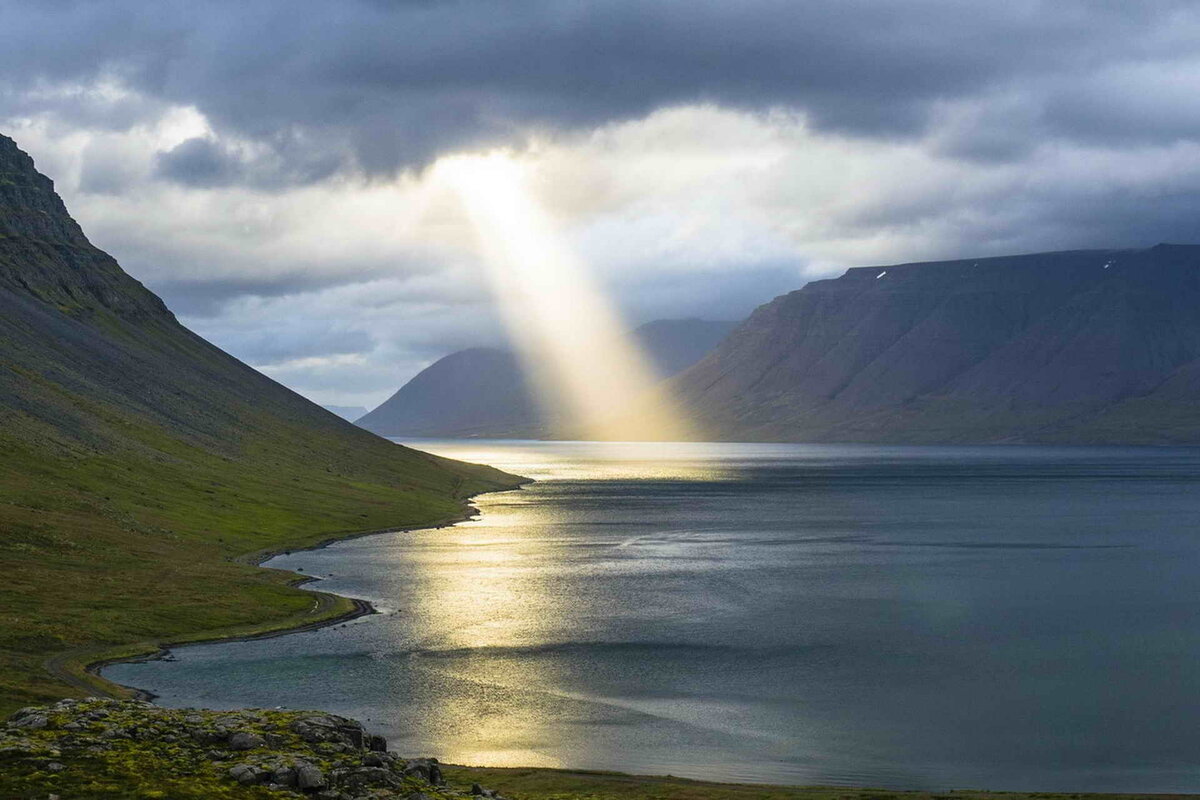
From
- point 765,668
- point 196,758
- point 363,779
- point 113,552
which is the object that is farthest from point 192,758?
point 113,552

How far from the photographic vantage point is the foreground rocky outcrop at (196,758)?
134 feet

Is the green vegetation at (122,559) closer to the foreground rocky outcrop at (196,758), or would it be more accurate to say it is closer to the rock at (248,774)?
the foreground rocky outcrop at (196,758)

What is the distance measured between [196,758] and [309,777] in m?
5.04

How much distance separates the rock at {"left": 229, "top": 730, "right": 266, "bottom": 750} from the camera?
45.6 metres

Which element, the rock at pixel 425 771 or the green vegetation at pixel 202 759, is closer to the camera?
the green vegetation at pixel 202 759

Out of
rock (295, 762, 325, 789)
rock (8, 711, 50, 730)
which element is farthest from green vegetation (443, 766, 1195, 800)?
rock (8, 711, 50, 730)

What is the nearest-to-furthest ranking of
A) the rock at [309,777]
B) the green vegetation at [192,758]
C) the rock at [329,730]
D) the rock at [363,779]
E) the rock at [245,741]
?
the green vegetation at [192,758] < the rock at [309,777] < the rock at [363,779] < the rock at [245,741] < the rock at [329,730]

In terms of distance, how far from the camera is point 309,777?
42312 mm

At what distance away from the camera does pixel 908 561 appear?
508 ft

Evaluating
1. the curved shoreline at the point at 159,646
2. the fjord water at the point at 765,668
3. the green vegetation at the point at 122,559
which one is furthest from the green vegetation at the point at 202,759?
the curved shoreline at the point at 159,646

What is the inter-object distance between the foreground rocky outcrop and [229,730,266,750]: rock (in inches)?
1.5

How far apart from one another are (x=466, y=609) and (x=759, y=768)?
2247 inches

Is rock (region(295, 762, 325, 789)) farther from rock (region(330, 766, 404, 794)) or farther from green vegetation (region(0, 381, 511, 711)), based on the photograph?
green vegetation (region(0, 381, 511, 711))

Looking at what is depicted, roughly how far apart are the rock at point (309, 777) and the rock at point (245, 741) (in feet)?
12.5
